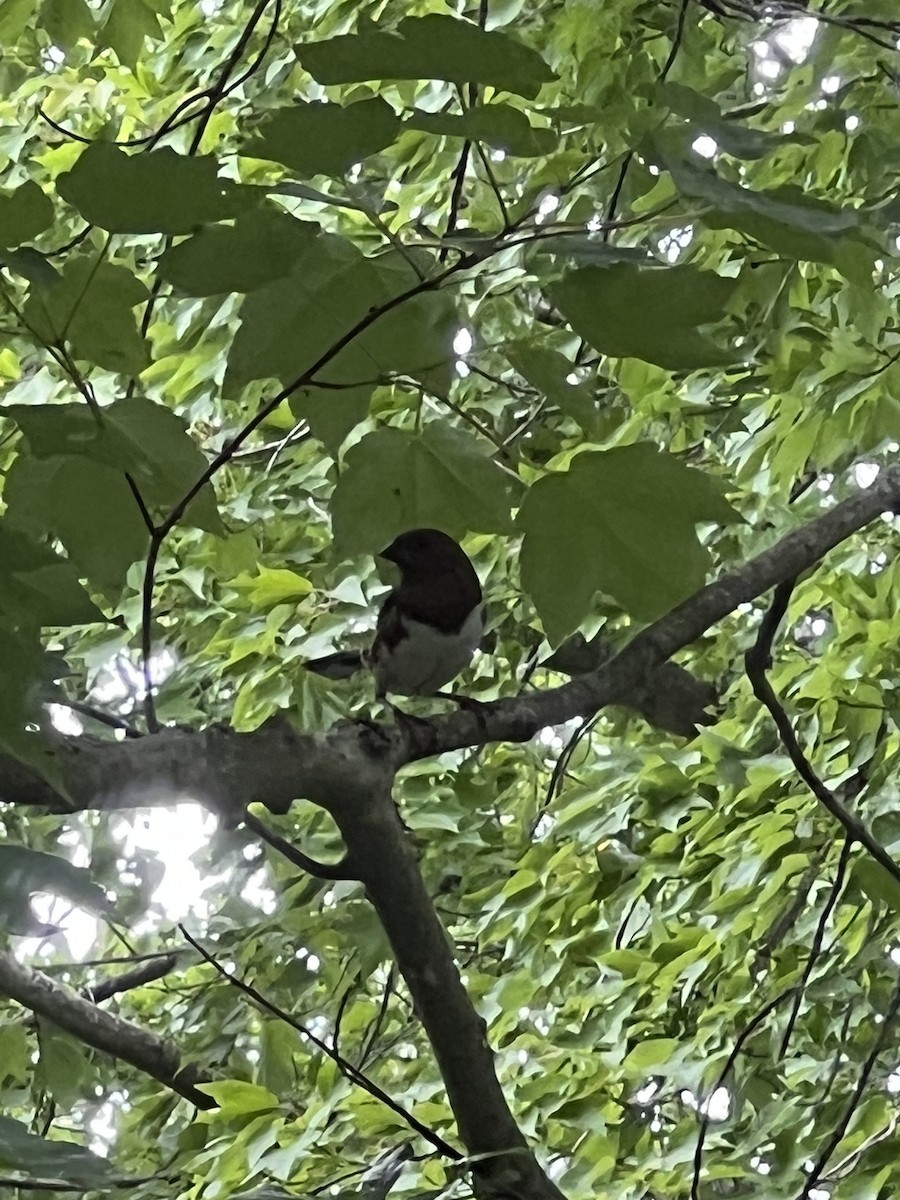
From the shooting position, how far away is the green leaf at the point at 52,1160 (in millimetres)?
312

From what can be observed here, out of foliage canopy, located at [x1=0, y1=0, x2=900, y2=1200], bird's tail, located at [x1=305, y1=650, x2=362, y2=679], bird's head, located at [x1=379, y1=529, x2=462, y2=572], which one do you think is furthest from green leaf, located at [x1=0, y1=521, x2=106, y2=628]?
bird's head, located at [x1=379, y1=529, x2=462, y2=572]

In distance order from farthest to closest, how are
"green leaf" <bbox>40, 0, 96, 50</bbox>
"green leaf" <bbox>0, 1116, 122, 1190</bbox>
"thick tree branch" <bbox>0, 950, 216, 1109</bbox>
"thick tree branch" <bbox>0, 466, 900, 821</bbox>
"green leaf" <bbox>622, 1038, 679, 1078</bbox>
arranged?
1. "green leaf" <bbox>622, 1038, 679, 1078</bbox>
2. "thick tree branch" <bbox>0, 950, 216, 1109</bbox>
3. "green leaf" <bbox>40, 0, 96, 50</bbox>
4. "thick tree branch" <bbox>0, 466, 900, 821</bbox>
5. "green leaf" <bbox>0, 1116, 122, 1190</bbox>

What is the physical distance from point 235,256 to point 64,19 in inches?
27.4

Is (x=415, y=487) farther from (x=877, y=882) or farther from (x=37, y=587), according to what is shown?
(x=877, y=882)

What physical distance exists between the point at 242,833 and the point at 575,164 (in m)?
0.63

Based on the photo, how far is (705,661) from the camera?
2346mm

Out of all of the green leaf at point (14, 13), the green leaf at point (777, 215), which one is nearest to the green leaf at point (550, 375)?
the green leaf at point (777, 215)

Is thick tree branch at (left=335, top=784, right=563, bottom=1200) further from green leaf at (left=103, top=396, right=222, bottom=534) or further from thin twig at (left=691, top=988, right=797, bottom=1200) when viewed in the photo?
green leaf at (left=103, top=396, right=222, bottom=534)

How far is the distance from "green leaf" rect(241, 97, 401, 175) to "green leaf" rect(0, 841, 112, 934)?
20 centimetres

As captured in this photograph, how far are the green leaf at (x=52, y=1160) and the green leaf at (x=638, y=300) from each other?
261mm

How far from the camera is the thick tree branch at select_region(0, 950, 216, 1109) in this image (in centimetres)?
109

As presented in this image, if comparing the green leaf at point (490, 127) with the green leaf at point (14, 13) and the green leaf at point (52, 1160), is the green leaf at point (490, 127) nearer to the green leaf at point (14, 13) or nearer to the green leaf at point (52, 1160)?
the green leaf at point (52, 1160)

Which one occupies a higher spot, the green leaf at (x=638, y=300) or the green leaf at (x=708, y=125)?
the green leaf at (x=708, y=125)

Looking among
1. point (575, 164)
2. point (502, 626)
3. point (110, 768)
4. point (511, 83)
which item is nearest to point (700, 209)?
point (511, 83)
